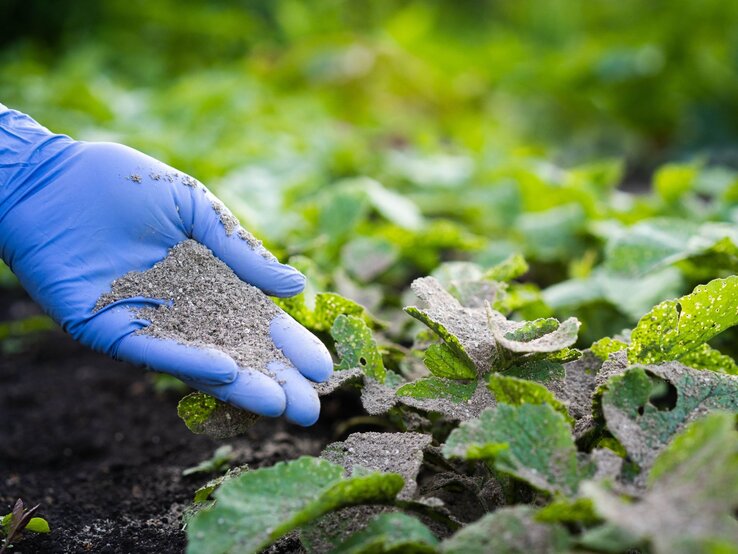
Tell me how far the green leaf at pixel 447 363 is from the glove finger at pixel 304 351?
15cm

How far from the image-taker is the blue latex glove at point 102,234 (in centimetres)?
121

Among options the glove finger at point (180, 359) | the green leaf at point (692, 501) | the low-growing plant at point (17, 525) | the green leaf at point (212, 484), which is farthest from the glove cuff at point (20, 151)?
the green leaf at point (692, 501)

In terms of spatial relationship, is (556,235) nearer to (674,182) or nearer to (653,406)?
(674,182)

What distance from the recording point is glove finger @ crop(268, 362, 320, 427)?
113 centimetres

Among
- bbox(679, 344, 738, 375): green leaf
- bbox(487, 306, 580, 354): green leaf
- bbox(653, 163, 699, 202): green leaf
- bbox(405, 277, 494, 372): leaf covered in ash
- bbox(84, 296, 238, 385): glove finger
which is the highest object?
bbox(653, 163, 699, 202): green leaf

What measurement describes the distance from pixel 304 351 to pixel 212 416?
0.18m

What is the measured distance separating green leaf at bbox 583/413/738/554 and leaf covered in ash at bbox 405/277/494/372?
33cm

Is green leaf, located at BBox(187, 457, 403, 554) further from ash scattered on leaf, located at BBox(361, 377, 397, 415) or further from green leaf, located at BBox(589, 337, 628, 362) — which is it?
green leaf, located at BBox(589, 337, 628, 362)

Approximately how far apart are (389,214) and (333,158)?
88 cm

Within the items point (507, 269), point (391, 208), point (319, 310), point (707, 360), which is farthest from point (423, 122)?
point (707, 360)

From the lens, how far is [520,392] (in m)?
1.00

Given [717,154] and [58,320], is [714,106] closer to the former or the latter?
[717,154]

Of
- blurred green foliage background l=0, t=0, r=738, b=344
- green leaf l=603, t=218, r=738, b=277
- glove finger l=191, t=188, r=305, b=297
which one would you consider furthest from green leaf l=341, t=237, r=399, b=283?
glove finger l=191, t=188, r=305, b=297

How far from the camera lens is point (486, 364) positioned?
1151 mm
